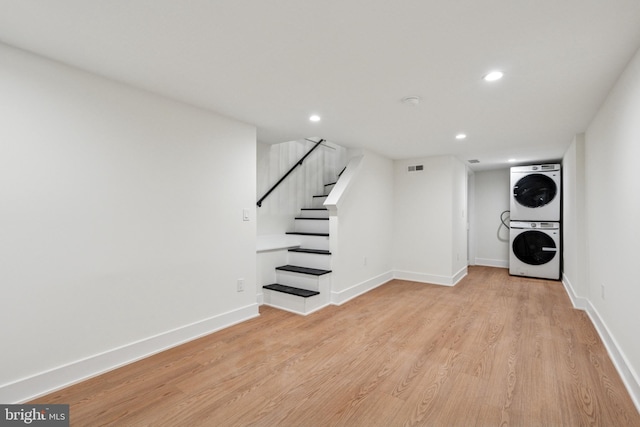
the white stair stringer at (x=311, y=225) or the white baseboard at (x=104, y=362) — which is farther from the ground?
the white stair stringer at (x=311, y=225)

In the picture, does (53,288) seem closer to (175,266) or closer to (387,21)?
(175,266)

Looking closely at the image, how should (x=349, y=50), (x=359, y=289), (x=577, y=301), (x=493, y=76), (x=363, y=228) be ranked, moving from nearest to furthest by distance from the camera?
(x=349, y=50) < (x=493, y=76) < (x=577, y=301) < (x=359, y=289) < (x=363, y=228)

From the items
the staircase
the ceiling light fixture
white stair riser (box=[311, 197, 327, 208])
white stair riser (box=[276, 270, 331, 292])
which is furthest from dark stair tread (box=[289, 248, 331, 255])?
the ceiling light fixture

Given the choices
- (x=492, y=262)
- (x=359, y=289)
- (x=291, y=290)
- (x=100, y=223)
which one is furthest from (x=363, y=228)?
(x=492, y=262)

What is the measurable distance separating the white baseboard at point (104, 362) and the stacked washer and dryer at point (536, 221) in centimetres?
510

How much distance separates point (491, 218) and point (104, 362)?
6.82 m

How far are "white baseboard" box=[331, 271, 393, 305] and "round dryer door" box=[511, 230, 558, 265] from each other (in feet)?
7.90

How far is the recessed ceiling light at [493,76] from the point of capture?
2.01 m

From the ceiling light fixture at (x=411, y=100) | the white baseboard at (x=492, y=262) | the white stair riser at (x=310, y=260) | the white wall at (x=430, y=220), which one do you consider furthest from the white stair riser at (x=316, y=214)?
the white baseboard at (x=492, y=262)

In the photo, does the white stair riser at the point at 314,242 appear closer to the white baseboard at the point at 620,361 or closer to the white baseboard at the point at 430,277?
the white baseboard at the point at 430,277

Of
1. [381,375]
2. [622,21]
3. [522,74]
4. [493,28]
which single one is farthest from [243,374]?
[622,21]

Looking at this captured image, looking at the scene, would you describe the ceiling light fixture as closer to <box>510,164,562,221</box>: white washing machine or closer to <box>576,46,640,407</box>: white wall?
<box>576,46,640,407</box>: white wall

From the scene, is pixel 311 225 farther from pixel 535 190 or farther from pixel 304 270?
pixel 535 190

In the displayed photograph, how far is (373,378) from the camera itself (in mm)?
2057
